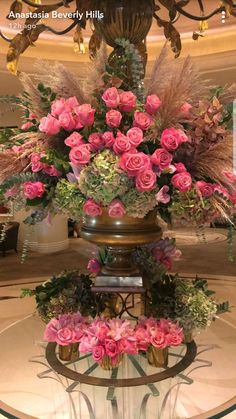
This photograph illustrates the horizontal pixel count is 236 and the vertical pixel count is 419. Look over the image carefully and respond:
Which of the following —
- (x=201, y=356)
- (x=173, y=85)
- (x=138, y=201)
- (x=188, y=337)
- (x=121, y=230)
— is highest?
(x=173, y=85)

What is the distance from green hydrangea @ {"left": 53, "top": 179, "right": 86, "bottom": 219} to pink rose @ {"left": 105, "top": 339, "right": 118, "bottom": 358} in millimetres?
435

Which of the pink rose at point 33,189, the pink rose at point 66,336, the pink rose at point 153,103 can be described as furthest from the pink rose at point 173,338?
the pink rose at point 153,103

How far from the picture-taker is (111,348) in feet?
4.32

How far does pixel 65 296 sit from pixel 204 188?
Answer: 28.6 inches

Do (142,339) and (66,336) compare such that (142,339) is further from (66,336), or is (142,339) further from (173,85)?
(173,85)

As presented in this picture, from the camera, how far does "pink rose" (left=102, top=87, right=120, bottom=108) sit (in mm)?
1247

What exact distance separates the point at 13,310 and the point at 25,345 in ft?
5.23

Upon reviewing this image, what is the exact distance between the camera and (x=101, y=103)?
1.34m

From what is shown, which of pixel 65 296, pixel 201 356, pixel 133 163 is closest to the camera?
pixel 133 163

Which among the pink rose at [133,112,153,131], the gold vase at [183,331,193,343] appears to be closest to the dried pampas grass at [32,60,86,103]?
the pink rose at [133,112,153,131]

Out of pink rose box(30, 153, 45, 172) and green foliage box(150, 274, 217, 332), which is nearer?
pink rose box(30, 153, 45, 172)

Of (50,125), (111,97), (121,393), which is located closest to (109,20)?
(111,97)

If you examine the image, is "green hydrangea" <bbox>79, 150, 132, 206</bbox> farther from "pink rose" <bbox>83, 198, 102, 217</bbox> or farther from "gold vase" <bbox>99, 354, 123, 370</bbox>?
"gold vase" <bbox>99, 354, 123, 370</bbox>

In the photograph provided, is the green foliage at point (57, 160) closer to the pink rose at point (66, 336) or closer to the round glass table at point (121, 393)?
the pink rose at point (66, 336)
